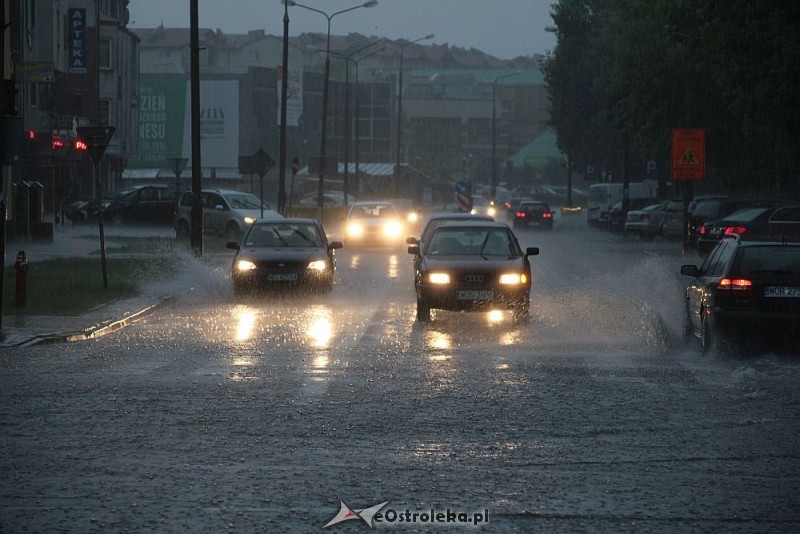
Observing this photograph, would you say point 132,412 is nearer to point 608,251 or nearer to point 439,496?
point 439,496

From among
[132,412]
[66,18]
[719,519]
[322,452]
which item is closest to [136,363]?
[132,412]

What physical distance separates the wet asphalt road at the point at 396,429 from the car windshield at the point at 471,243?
1798mm

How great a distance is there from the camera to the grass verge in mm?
21422

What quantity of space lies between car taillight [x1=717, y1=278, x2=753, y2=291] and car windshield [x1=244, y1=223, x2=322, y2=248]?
11.9 meters

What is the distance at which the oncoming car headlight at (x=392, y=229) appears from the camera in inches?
1790

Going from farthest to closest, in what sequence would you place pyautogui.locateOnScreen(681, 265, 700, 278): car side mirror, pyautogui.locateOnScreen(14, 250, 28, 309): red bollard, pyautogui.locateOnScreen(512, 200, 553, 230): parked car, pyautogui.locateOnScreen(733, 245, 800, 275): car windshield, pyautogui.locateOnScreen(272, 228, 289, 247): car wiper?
1. pyautogui.locateOnScreen(512, 200, 553, 230): parked car
2. pyautogui.locateOnScreen(272, 228, 289, 247): car wiper
3. pyautogui.locateOnScreen(14, 250, 28, 309): red bollard
4. pyautogui.locateOnScreen(681, 265, 700, 278): car side mirror
5. pyautogui.locateOnScreen(733, 245, 800, 275): car windshield

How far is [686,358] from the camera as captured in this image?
15.4 m

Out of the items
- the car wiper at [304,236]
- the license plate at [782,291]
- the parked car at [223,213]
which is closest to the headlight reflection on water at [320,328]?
the car wiper at [304,236]

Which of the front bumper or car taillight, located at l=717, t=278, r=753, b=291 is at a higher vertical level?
car taillight, located at l=717, t=278, r=753, b=291

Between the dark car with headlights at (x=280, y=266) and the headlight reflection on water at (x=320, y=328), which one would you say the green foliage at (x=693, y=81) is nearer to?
the dark car with headlights at (x=280, y=266)

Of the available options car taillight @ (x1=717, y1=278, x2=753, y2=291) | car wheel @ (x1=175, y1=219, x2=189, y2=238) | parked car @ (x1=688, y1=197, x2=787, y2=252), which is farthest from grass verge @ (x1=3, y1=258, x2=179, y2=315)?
parked car @ (x1=688, y1=197, x2=787, y2=252)

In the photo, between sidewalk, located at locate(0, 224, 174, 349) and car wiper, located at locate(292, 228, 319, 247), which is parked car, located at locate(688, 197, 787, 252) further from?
sidewalk, located at locate(0, 224, 174, 349)

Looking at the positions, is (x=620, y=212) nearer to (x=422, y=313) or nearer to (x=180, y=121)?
(x=422, y=313)

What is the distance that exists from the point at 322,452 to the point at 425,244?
12224mm
